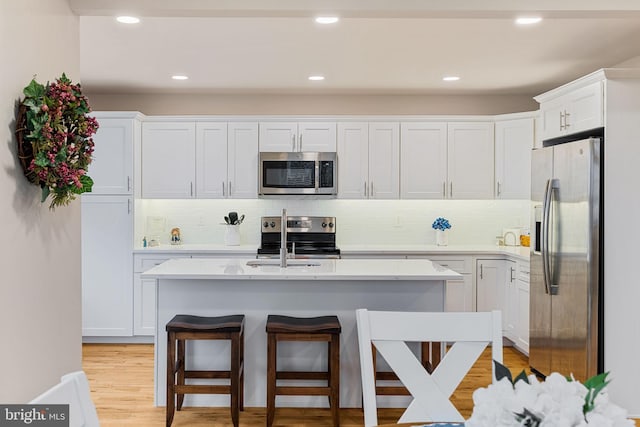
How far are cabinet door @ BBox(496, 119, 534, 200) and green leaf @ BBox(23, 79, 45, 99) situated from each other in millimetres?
4386

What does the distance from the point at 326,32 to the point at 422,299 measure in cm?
192

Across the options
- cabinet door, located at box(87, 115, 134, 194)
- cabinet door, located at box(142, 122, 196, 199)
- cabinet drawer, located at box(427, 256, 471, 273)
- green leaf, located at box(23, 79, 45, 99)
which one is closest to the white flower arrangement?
green leaf, located at box(23, 79, 45, 99)

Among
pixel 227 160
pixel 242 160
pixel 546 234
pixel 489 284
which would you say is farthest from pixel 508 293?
pixel 227 160

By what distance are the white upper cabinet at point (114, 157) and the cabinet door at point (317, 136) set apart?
66.3 inches

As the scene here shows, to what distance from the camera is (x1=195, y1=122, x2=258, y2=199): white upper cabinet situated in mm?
5398

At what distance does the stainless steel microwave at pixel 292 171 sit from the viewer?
538 centimetres

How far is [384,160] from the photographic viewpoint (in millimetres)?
5430

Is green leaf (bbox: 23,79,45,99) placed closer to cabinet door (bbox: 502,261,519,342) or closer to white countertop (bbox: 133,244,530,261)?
white countertop (bbox: 133,244,530,261)

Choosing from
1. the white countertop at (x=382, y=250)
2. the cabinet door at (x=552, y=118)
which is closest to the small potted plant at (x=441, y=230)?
the white countertop at (x=382, y=250)

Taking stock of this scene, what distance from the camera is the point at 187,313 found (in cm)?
342

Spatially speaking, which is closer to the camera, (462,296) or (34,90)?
(34,90)

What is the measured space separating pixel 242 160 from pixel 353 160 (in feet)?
3.79

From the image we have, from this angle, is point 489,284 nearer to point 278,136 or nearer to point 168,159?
point 278,136

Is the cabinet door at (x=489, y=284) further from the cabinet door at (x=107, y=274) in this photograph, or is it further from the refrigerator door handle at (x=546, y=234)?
the cabinet door at (x=107, y=274)
